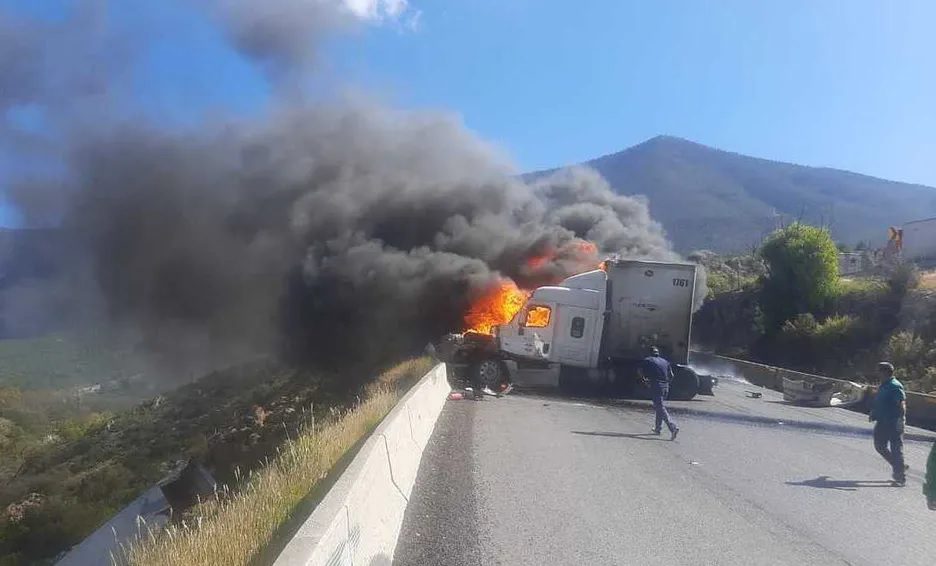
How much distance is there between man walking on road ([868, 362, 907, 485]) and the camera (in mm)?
9734

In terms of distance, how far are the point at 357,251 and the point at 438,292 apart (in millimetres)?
3436

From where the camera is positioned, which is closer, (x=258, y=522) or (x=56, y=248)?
(x=258, y=522)

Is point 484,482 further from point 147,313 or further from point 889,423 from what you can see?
point 147,313

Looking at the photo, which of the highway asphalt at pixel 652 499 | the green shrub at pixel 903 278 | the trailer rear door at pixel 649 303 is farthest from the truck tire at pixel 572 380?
the green shrub at pixel 903 278

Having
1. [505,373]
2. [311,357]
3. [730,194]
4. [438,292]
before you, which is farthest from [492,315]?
[730,194]

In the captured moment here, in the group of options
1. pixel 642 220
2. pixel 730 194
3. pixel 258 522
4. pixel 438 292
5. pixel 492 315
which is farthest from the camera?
pixel 730 194

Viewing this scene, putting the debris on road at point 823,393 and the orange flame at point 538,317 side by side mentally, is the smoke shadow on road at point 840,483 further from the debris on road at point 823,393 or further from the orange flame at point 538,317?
the debris on road at point 823,393

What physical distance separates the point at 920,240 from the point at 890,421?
4452 cm

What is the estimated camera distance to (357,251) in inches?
1123

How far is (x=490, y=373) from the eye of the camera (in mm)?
19391

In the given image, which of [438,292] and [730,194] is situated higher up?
[730,194]

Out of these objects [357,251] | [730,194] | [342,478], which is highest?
[730,194]

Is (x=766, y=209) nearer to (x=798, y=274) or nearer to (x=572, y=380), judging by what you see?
(x=798, y=274)

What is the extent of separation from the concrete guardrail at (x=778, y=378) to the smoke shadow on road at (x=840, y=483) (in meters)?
10.4
